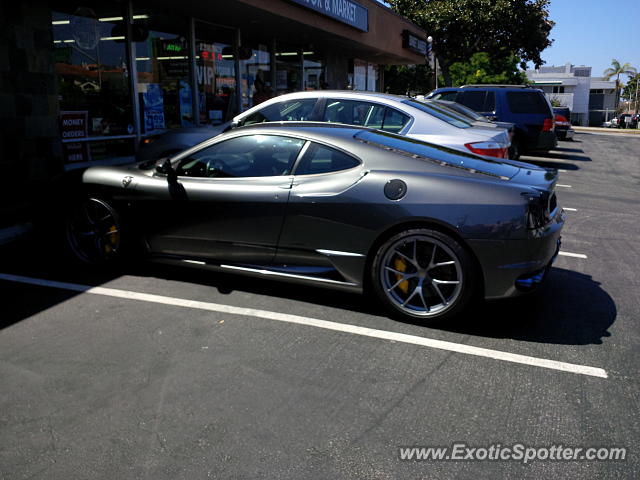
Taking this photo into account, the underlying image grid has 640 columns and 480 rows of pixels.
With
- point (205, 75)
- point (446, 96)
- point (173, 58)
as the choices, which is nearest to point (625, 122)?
point (446, 96)

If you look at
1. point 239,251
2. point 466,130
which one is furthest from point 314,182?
point 466,130

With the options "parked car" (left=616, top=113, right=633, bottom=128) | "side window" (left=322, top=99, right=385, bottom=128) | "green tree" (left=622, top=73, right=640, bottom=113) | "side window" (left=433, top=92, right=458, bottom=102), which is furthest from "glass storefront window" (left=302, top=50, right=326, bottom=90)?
"green tree" (left=622, top=73, right=640, bottom=113)

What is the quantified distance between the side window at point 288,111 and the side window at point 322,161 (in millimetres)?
Result: 3325

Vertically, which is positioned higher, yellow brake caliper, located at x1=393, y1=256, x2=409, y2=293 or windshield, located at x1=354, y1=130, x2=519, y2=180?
windshield, located at x1=354, y1=130, x2=519, y2=180

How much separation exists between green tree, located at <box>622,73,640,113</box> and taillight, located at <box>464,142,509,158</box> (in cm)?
11025

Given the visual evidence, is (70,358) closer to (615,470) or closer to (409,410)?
(409,410)

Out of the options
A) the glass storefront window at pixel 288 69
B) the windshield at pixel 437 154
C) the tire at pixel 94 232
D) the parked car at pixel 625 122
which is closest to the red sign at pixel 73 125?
the tire at pixel 94 232

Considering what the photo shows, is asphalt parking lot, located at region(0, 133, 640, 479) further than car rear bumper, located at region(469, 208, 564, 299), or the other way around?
car rear bumper, located at region(469, 208, 564, 299)

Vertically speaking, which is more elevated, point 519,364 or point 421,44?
point 421,44

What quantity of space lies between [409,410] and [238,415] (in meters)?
0.92

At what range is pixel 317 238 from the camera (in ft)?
15.1

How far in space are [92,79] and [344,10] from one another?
743 cm

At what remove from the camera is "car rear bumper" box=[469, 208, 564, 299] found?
4.11 m

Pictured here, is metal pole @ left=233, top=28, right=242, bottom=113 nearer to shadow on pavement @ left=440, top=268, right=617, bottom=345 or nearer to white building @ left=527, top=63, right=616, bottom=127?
shadow on pavement @ left=440, top=268, right=617, bottom=345
